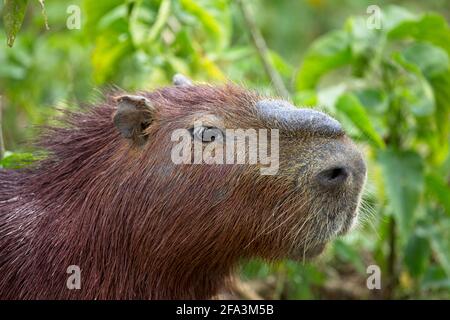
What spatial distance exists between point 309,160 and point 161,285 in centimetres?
102

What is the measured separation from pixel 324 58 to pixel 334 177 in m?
2.54

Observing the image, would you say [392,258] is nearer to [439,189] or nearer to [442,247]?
[442,247]

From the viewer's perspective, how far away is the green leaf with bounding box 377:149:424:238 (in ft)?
19.3

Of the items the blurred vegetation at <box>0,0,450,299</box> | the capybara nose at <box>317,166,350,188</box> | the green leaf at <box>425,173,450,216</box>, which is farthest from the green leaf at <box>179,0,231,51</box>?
the capybara nose at <box>317,166,350,188</box>

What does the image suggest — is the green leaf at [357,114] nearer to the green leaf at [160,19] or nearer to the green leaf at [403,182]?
the green leaf at [403,182]

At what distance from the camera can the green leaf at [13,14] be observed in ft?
14.3

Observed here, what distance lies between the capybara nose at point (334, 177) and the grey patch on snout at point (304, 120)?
19cm

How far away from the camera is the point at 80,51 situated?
8.47 metres

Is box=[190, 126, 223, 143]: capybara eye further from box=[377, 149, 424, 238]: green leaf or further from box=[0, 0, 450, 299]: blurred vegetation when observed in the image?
box=[377, 149, 424, 238]: green leaf

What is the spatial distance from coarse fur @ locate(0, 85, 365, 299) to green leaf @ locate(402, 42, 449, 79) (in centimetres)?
216

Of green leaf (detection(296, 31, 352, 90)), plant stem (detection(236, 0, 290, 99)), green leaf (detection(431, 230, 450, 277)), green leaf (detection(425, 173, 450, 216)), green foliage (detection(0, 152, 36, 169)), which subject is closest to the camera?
green foliage (detection(0, 152, 36, 169))

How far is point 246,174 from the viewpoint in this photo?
Result: 4.33m

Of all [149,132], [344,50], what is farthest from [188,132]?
[344,50]

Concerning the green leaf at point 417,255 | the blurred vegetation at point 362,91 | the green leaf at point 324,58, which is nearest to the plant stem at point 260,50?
the blurred vegetation at point 362,91
